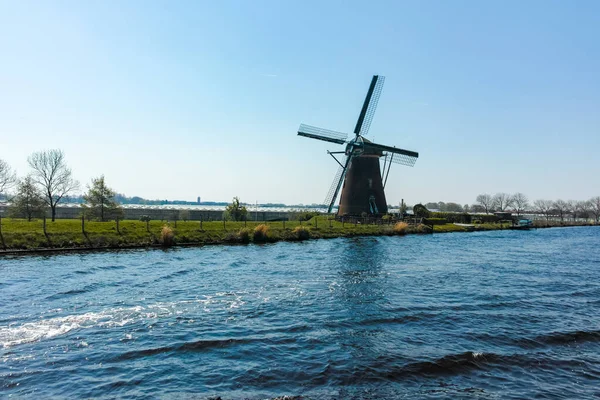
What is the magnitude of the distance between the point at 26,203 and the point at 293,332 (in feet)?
163

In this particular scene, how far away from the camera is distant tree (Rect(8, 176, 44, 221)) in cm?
4759

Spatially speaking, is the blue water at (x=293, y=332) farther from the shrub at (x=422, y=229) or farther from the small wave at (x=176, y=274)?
the shrub at (x=422, y=229)

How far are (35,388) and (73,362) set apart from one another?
50.8 inches

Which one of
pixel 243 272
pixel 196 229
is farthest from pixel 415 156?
pixel 243 272

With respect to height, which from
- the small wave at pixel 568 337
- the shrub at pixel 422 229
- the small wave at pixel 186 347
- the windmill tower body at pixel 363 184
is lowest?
the small wave at pixel 186 347

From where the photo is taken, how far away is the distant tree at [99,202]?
45.8 m

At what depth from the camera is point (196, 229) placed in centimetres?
3731

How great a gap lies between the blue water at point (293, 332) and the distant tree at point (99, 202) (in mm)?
24980

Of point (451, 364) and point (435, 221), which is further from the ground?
point (435, 221)

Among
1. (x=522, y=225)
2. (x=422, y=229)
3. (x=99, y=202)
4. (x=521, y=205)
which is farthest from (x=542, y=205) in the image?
(x=99, y=202)

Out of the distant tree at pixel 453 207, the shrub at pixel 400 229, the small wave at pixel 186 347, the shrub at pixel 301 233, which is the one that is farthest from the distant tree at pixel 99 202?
the distant tree at pixel 453 207

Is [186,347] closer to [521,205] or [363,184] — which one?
[363,184]

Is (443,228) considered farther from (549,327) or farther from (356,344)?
(356,344)

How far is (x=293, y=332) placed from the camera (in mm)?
11430
